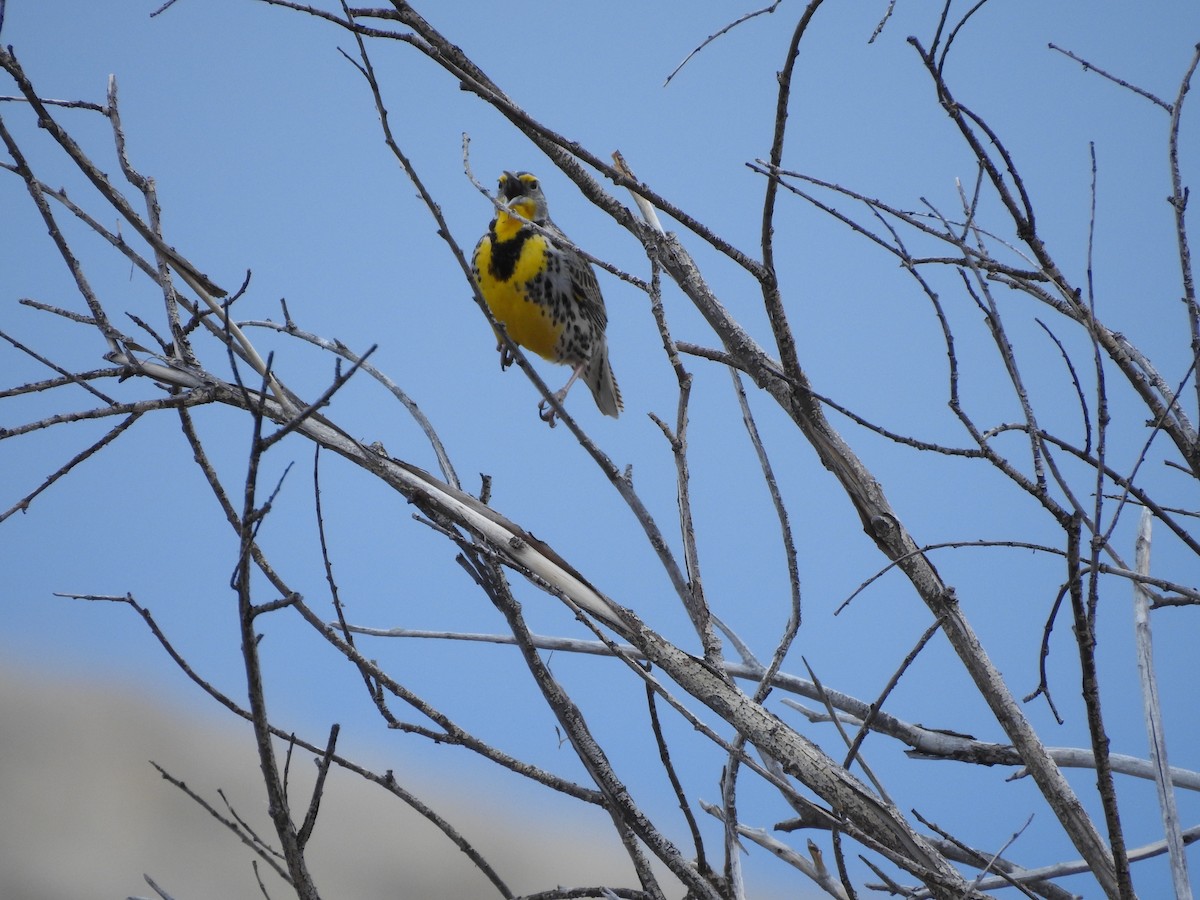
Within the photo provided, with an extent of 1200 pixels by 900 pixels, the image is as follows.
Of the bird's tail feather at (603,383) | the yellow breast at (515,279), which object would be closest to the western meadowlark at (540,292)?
the yellow breast at (515,279)

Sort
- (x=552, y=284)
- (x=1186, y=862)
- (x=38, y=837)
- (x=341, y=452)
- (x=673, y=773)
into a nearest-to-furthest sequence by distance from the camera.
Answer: (x=1186, y=862) → (x=673, y=773) → (x=341, y=452) → (x=552, y=284) → (x=38, y=837)

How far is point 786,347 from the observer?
3.85 ft

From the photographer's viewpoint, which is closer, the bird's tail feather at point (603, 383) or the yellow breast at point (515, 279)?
the yellow breast at point (515, 279)

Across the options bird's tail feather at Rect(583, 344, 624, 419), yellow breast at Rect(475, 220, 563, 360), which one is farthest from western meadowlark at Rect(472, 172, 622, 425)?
bird's tail feather at Rect(583, 344, 624, 419)

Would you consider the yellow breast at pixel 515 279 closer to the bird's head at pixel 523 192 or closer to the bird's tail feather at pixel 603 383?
the bird's tail feather at pixel 603 383

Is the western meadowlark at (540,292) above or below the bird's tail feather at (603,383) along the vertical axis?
below

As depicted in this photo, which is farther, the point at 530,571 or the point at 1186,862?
the point at 530,571

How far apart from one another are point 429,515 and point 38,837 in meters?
4.06

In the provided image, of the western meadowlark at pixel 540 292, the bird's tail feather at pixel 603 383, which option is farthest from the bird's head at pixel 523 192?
the bird's tail feather at pixel 603 383

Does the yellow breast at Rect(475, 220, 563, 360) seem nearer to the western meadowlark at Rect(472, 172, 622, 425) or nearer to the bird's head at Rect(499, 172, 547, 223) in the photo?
the western meadowlark at Rect(472, 172, 622, 425)

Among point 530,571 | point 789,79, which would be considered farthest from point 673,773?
point 789,79

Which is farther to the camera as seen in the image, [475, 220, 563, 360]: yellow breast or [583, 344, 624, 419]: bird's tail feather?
[583, 344, 624, 419]: bird's tail feather

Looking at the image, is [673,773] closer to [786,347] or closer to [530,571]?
[530,571]

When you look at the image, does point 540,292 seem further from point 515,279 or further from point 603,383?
point 603,383
